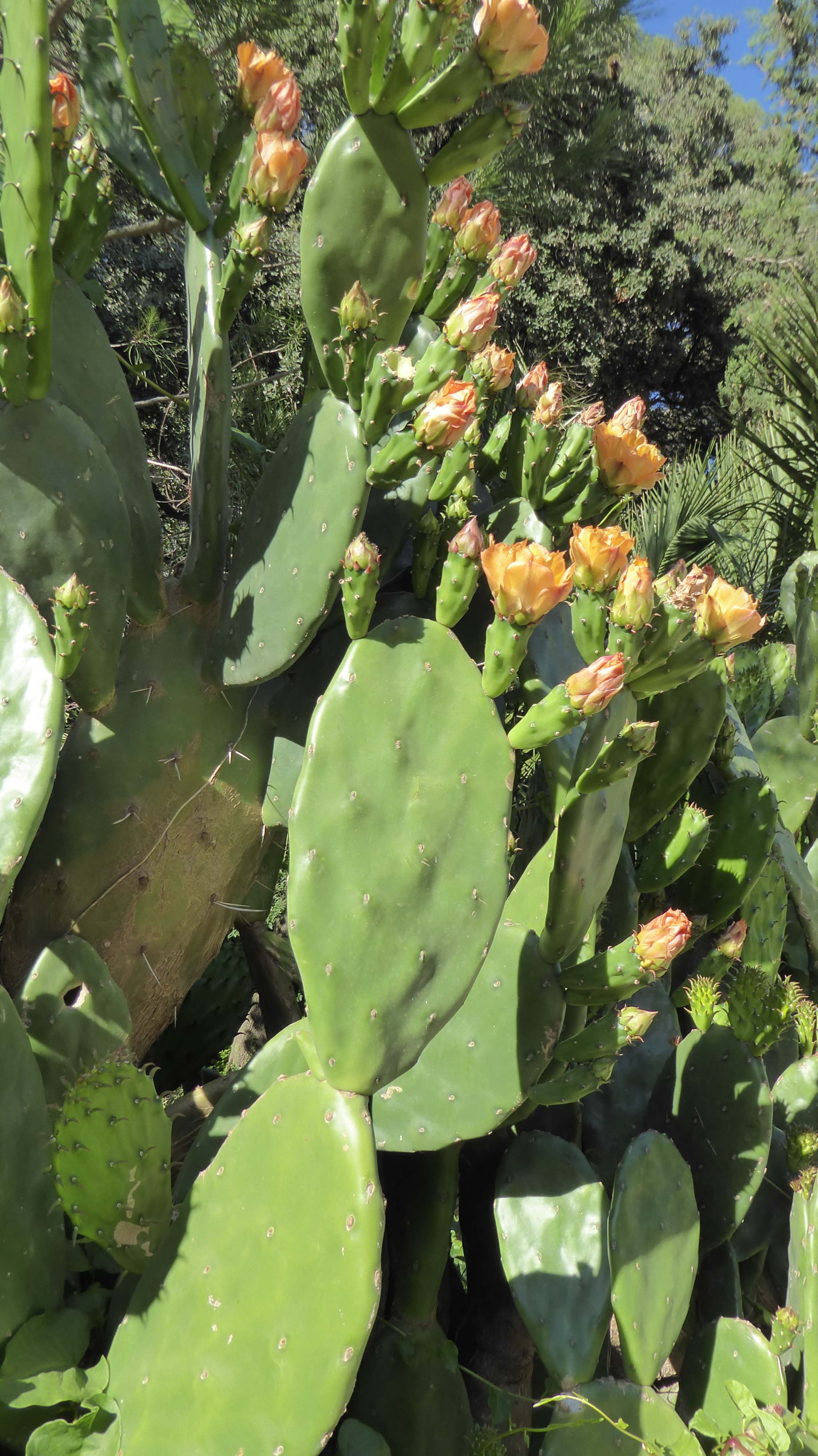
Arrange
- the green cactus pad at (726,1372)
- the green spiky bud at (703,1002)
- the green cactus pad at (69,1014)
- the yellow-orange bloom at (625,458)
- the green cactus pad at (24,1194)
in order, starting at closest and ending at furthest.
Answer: the green cactus pad at (24,1194), the green cactus pad at (69,1014), the yellow-orange bloom at (625,458), the green cactus pad at (726,1372), the green spiky bud at (703,1002)

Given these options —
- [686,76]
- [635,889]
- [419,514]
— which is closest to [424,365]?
[419,514]

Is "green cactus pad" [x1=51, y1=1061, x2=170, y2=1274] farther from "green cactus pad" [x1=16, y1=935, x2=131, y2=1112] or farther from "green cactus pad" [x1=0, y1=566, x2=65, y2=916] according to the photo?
"green cactus pad" [x1=0, y1=566, x2=65, y2=916]

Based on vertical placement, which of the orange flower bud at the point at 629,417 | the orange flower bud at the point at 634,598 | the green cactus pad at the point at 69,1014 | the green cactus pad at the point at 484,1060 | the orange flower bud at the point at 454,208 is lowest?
the green cactus pad at the point at 69,1014

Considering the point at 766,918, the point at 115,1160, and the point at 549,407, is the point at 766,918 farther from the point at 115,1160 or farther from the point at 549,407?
the point at 115,1160

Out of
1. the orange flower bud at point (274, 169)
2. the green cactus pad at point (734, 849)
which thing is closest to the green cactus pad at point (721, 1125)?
the green cactus pad at point (734, 849)

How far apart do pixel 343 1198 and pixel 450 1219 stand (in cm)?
50

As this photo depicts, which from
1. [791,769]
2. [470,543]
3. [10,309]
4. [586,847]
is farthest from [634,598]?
[791,769]

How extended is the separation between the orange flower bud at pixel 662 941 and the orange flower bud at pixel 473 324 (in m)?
0.60

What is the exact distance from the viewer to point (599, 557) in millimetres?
959

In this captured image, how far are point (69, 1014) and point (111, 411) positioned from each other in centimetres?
71

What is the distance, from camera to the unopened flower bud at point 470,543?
98 centimetres

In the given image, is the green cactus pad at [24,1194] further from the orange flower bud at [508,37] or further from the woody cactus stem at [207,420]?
the orange flower bud at [508,37]

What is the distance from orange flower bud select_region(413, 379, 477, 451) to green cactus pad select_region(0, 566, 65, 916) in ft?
1.42

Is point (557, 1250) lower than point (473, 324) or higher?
lower
